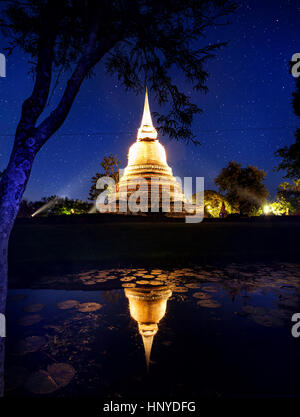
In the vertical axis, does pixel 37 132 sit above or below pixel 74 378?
above

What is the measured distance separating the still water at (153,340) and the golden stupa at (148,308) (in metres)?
0.01

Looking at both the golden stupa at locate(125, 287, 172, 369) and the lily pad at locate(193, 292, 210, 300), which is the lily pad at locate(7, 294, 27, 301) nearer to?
the golden stupa at locate(125, 287, 172, 369)

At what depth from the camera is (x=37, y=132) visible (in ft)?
7.02

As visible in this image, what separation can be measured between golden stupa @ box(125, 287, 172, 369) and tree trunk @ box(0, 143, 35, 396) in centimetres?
150

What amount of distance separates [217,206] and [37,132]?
38.3 meters

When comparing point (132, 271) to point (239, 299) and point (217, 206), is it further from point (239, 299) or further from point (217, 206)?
point (217, 206)

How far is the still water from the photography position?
1.95 m

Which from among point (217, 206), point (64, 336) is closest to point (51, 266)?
point (64, 336)

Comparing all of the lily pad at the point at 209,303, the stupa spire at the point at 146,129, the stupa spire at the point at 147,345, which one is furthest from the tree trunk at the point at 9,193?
the stupa spire at the point at 146,129

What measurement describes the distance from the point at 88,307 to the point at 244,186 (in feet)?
120

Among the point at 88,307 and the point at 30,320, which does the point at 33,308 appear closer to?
the point at 30,320

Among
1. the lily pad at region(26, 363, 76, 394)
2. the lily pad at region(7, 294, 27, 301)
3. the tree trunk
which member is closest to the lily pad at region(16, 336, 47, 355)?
the lily pad at region(26, 363, 76, 394)

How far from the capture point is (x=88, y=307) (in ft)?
Result: 12.1

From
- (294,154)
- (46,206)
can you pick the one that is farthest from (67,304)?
(46,206)
